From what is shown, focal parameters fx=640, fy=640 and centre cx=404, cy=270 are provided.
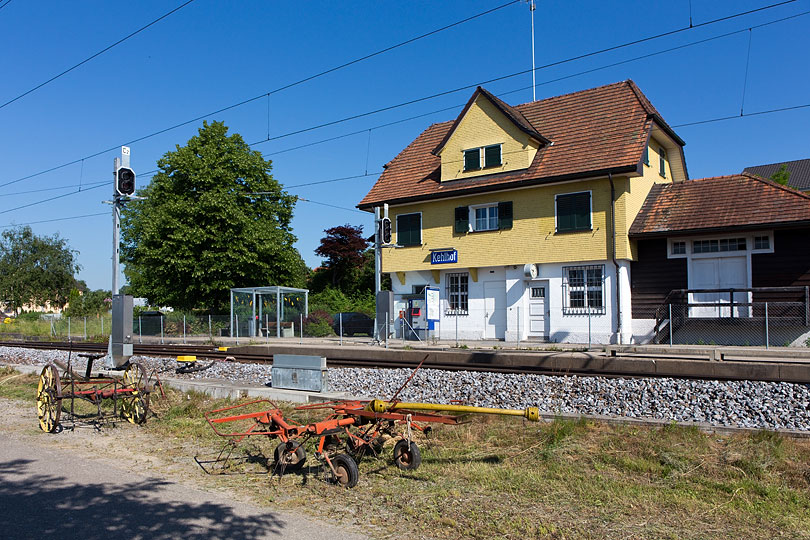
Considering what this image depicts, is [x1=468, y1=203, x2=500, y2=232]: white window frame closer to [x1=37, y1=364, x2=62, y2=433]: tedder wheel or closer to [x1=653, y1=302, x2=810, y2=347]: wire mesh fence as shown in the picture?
[x1=653, y1=302, x2=810, y2=347]: wire mesh fence

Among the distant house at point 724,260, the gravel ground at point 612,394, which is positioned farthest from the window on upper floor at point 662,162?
the gravel ground at point 612,394

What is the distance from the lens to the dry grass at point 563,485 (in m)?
5.69

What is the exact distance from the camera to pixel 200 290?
1519 inches

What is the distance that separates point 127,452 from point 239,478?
2411 mm

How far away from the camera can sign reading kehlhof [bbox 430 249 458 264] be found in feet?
91.3

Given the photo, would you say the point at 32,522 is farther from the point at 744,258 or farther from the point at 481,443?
the point at 744,258

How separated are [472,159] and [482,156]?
490mm

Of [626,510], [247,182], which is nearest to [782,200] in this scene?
[626,510]

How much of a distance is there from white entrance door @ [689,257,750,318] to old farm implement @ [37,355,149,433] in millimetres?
18301

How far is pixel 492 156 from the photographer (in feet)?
89.9

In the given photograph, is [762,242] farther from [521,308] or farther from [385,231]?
[385,231]

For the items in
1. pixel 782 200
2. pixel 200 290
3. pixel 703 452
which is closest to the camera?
pixel 703 452

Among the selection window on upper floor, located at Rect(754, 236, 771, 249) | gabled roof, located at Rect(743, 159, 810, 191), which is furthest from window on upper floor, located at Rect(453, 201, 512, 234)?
gabled roof, located at Rect(743, 159, 810, 191)

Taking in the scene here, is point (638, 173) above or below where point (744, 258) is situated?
above
